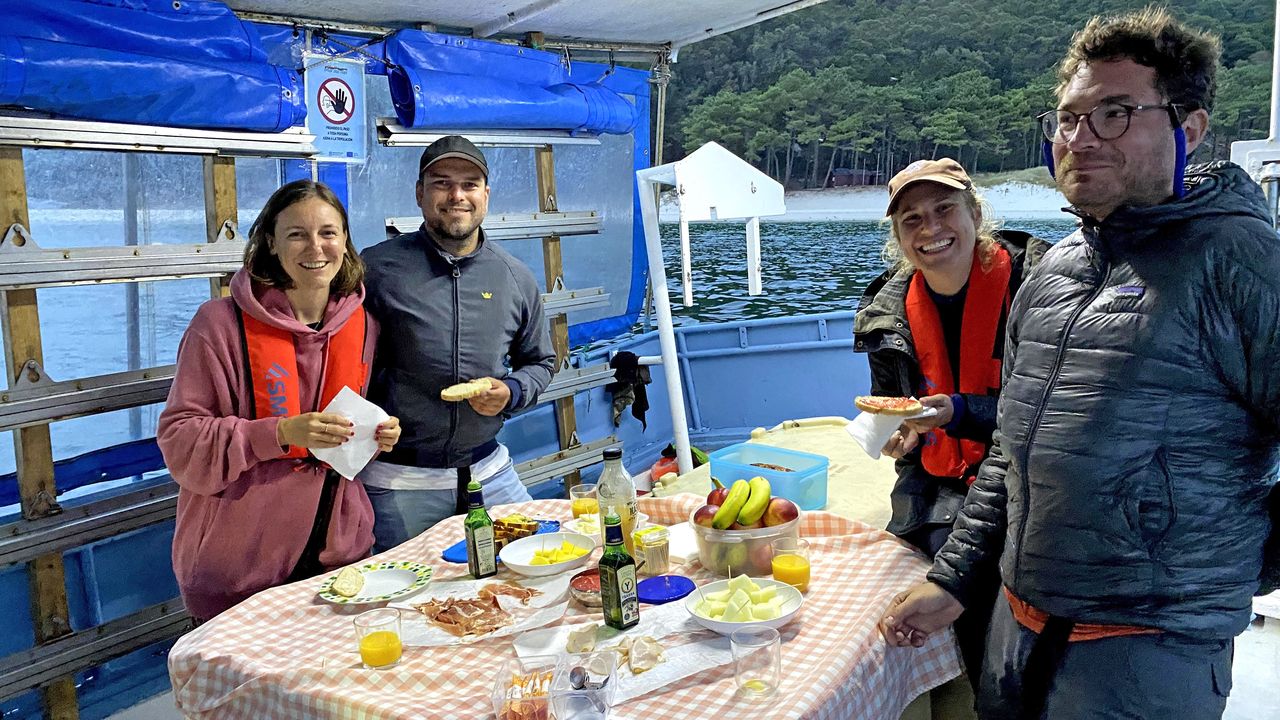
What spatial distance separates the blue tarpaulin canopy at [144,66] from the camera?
2807mm

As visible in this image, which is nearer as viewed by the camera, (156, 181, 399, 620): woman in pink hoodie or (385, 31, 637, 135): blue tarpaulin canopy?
(156, 181, 399, 620): woman in pink hoodie

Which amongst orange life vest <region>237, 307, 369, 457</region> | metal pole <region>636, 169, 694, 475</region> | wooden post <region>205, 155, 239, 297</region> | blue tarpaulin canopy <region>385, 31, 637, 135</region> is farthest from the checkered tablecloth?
blue tarpaulin canopy <region>385, 31, 637, 135</region>

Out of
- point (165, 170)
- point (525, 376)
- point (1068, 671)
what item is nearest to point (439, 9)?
point (165, 170)

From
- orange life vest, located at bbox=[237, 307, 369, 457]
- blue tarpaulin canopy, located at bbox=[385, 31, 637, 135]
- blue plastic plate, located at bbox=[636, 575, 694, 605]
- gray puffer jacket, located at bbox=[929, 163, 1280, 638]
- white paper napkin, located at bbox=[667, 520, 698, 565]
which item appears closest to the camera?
gray puffer jacket, located at bbox=[929, 163, 1280, 638]

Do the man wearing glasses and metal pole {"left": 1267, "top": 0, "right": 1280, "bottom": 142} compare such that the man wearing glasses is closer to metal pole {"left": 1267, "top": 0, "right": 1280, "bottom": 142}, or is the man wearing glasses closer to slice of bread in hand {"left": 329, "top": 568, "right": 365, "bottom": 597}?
slice of bread in hand {"left": 329, "top": 568, "right": 365, "bottom": 597}

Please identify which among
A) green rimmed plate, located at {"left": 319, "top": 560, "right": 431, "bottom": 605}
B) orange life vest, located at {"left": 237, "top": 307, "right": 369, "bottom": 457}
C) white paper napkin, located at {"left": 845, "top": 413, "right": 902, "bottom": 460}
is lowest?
green rimmed plate, located at {"left": 319, "top": 560, "right": 431, "bottom": 605}

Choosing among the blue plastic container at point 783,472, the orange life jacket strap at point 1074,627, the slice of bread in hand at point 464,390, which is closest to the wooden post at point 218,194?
the slice of bread in hand at point 464,390

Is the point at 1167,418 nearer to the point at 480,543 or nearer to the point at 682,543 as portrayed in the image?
the point at 682,543

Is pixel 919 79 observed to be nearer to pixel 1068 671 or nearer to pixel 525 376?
pixel 525 376

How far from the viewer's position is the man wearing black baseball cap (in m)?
2.92

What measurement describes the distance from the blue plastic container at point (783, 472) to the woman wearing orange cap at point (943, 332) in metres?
0.63

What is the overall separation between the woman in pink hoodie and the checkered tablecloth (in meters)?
0.38

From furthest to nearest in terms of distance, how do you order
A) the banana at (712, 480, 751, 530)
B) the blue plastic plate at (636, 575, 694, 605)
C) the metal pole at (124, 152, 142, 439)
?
the metal pole at (124, 152, 142, 439) < the banana at (712, 480, 751, 530) < the blue plastic plate at (636, 575, 694, 605)

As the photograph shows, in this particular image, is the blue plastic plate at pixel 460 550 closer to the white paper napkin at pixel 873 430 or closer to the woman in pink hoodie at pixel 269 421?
A: the woman in pink hoodie at pixel 269 421
